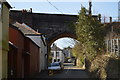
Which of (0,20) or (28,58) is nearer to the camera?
(0,20)

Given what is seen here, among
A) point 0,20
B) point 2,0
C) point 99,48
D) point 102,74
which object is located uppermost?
point 2,0

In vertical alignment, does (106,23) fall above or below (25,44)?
above

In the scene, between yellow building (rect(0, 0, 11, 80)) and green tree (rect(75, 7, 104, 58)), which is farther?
green tree (rect(75, 7, 104, 58))

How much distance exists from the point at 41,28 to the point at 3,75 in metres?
29.4

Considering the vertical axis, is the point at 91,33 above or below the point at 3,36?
above

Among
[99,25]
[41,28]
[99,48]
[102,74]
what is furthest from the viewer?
[41,28]

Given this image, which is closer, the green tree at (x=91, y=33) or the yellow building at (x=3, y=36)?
the yellow building at (x=3, y=36)

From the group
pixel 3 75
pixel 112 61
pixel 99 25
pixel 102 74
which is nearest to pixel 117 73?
pixel 112 61

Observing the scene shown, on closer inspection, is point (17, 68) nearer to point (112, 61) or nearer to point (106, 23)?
point (112, 61)

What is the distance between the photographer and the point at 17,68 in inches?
768

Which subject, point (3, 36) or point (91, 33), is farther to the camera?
point (91, 33)

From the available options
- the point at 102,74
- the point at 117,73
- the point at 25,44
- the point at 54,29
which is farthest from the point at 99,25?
the point at 54,29

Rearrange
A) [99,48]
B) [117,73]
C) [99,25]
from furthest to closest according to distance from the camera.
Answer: [99,25] → [99,48] → [117,73]

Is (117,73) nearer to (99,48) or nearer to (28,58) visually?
(99,48)
